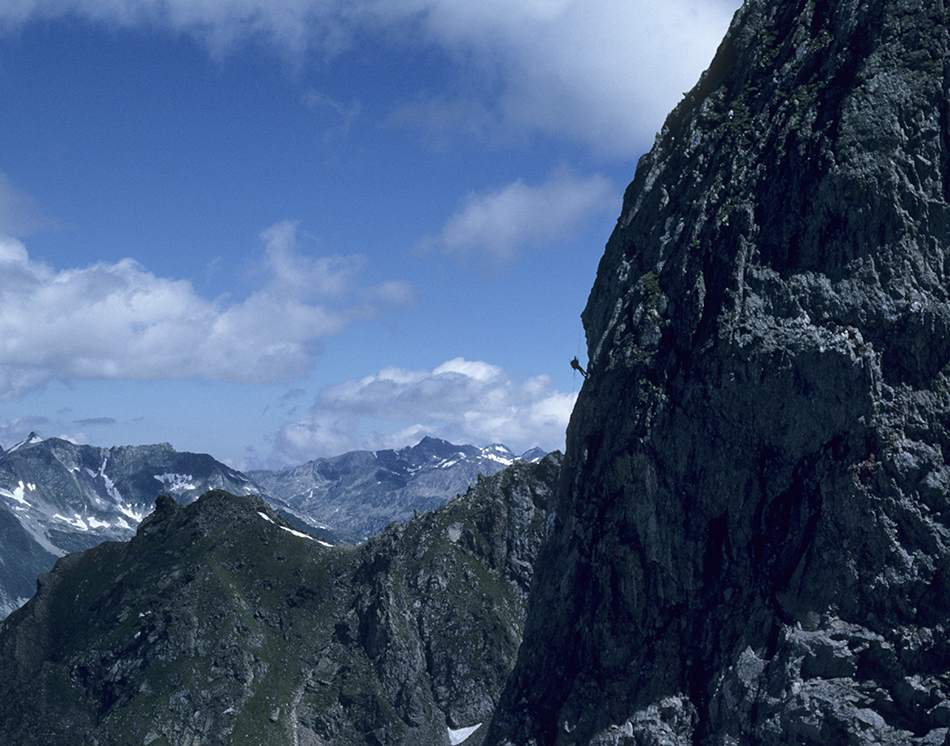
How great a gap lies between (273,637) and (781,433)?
490 feet

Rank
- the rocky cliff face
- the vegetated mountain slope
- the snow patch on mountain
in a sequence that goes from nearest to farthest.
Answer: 1. the rocky cliff face
2. the vegetated mountain slope
3. the snow patch on mountain

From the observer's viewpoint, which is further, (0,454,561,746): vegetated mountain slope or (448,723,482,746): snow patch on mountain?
(448,723,482,746): snow patch on mountain

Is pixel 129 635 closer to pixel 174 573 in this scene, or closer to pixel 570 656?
pixel 174 573

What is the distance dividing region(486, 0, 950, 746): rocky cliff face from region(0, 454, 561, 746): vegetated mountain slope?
110199 mm

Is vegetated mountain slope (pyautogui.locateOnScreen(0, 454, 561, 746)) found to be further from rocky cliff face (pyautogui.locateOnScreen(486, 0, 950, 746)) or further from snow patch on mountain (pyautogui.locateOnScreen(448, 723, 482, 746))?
rocky cliff face (pyautogui.locateOnScreen(486, 0, 950, 746))

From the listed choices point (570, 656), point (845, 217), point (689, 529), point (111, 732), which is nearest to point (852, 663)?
point (689, 529)

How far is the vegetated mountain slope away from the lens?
6152 inches

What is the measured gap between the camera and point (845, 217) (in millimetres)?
56438

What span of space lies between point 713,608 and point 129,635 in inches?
5790

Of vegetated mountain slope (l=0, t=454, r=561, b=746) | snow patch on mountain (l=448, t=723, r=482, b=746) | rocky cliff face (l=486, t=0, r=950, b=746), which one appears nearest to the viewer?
rocky cliff face (l=486, t=0, r=950, b=746)

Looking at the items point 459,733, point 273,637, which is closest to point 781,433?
point 459,733

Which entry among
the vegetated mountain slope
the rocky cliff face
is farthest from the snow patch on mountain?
the rocky cliff face

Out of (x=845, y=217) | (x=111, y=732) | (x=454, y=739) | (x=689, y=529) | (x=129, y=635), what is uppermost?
(x=845, y=217)

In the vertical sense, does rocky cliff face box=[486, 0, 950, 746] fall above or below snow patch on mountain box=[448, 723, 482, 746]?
above
